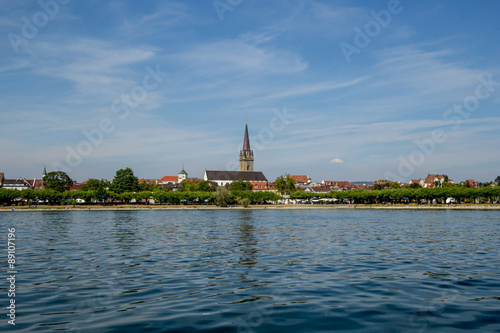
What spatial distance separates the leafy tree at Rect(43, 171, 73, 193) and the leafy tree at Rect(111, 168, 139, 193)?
19.3m

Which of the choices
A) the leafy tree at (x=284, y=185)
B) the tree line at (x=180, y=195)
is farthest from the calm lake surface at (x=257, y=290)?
the leafy tree at (x=284, y=185)

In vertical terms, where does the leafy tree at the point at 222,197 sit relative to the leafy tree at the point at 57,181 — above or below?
below

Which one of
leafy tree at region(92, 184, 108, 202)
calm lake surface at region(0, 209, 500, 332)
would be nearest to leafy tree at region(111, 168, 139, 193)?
leafy tree at region(92, 184, 108, 202)

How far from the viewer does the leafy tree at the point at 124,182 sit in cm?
14975

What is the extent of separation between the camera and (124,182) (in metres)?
150

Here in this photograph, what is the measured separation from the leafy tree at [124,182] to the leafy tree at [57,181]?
19.3 metres

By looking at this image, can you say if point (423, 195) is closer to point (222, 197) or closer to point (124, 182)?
point (222, 197)

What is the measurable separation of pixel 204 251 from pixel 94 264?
7.58 m

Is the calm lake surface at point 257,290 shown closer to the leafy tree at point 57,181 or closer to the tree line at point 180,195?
the tree line at point 180,195

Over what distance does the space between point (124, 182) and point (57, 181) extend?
24891 millimetres

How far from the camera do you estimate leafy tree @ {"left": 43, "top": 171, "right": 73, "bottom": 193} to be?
152 metres

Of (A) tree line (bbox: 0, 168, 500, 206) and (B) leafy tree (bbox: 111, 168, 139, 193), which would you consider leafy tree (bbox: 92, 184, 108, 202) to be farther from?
(B) leafy tree (bbox: 111, 168, 139, 193)

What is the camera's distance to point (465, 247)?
3011 cm

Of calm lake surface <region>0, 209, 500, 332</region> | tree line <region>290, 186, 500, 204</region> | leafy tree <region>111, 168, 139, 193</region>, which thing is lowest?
calm lake surface <region>0, 209, 500, 332</region>
